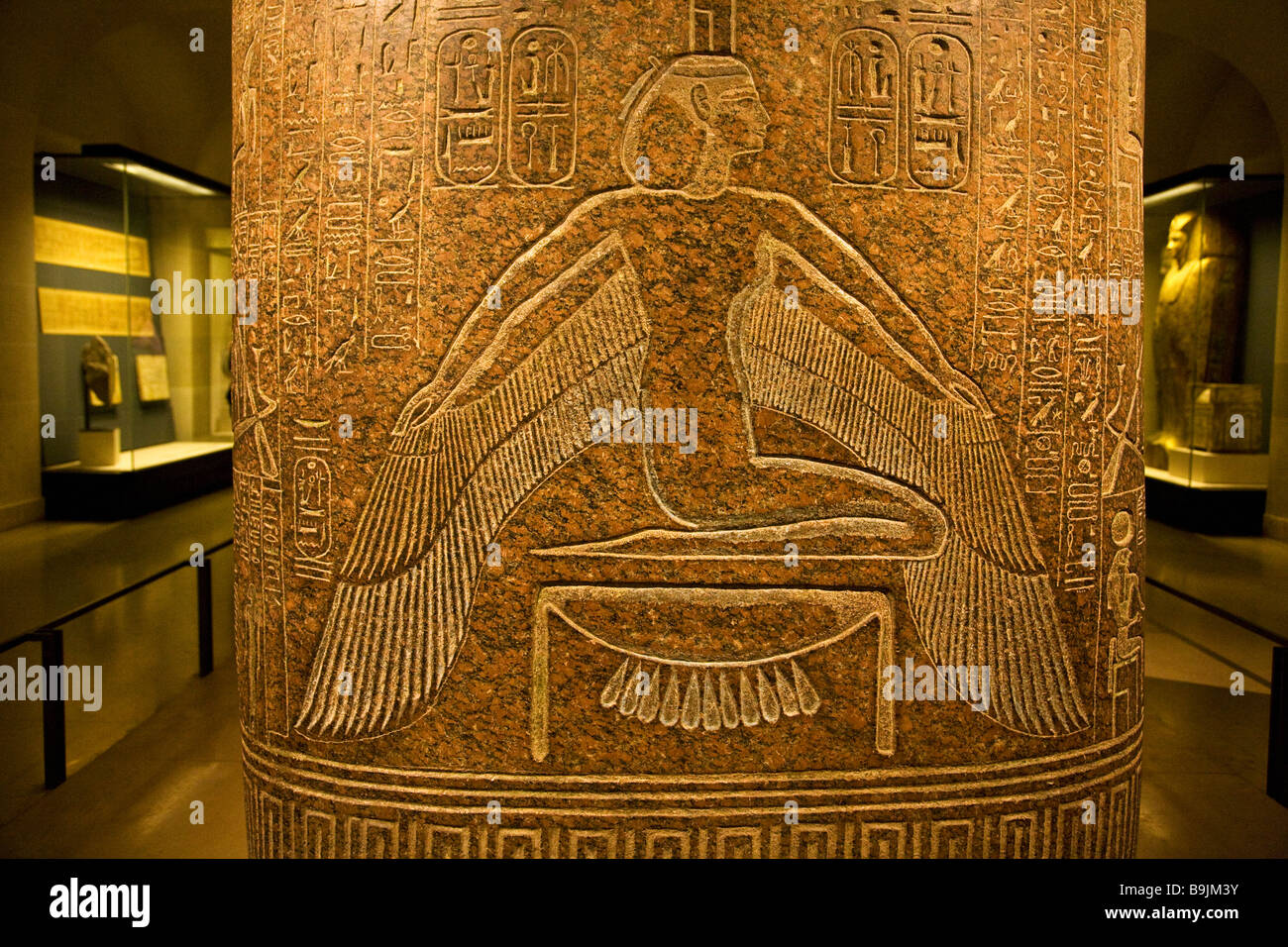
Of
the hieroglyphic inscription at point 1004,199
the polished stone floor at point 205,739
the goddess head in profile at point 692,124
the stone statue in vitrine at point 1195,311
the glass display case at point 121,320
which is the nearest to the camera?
the goddess head in profile at point 692,124

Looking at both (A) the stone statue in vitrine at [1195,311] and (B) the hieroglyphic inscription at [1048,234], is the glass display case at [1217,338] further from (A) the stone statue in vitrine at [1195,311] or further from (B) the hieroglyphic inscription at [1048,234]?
(B) the hieroglyphic inscription at [1048,234]

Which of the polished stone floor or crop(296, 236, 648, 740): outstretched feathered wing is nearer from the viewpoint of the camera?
crop(296, 236, 648, 740): outstretched feathered wing

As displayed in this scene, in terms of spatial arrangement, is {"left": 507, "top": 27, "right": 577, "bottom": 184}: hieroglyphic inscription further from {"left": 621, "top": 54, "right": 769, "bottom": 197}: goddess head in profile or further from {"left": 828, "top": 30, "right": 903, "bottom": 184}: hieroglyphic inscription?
{"left": 828, "top": 30, "right": 903, "bottom": 184}: hieroglyphic inscription

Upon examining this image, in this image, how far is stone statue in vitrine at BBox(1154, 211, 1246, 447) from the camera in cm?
829

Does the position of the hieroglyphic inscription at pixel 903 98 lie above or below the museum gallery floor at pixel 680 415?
above

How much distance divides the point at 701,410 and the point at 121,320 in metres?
7.68

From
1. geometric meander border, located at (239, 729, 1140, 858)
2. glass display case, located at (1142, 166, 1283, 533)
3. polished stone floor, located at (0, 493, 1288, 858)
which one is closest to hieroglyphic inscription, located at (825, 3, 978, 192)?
geometric meander border, located at (239, 729, 1140, 858)

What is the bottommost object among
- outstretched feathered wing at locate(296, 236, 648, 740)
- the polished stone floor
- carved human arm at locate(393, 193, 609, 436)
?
the polished stone floor

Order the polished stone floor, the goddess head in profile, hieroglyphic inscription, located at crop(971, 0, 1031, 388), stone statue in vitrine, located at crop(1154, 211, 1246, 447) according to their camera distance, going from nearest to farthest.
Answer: the goddess head in profile < hieroglyphic inscription, located at crop(971, 0, 1031, 388) < the polished stone floor < stone statue in vitrine, located at crop(1154, 211, 1246, 447)

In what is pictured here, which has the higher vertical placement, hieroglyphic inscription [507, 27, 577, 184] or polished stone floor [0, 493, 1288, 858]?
hieroglyphic inscription [507, 27, 577, 184]

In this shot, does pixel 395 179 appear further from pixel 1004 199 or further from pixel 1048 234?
pixel 1048 234

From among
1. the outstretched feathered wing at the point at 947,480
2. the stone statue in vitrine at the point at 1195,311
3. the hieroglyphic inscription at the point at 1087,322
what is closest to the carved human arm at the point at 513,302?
the outstretched feathered wing at the point at 947,480

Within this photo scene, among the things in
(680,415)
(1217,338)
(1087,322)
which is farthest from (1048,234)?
(1217,338)

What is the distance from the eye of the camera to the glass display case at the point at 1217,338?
318 inches
